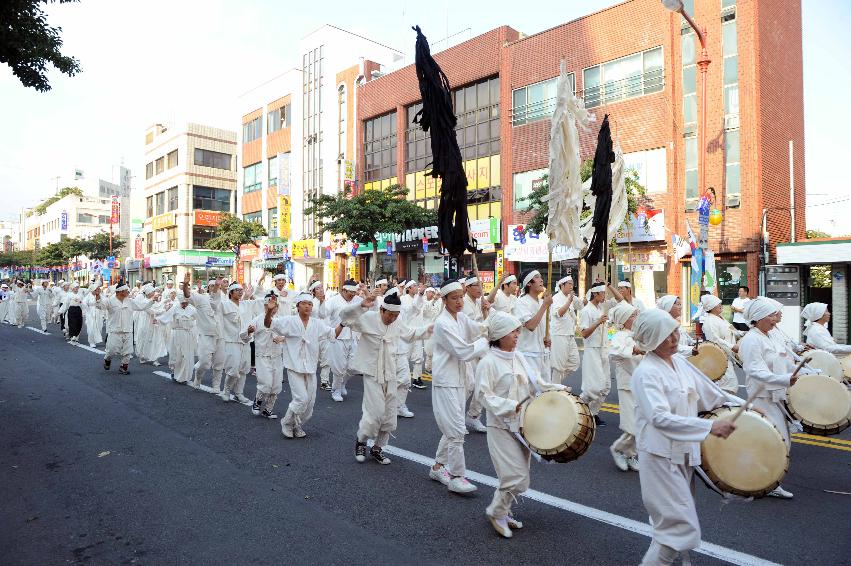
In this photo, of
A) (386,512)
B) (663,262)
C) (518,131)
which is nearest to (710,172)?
(663,262)

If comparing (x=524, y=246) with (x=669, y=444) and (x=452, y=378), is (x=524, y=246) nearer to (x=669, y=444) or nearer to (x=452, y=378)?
(x=452, y=378)

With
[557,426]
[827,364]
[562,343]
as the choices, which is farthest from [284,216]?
[557,426]

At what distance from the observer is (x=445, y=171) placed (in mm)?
6445

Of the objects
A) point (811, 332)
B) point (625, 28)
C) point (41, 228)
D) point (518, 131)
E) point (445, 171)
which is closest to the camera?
point (445, 171)

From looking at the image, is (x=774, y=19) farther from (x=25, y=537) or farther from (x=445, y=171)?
(x=25, y=537)

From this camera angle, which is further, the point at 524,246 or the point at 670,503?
the point at 524,246

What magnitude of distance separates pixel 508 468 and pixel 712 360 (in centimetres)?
378

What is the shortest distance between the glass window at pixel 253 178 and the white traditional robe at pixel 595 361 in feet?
127

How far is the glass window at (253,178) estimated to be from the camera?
43.2m

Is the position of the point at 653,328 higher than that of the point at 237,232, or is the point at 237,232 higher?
the point at 237,232

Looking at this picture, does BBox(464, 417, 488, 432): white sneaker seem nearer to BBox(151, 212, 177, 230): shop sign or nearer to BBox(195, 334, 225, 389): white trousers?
BBox(195, 334, 225, 389): white trousers

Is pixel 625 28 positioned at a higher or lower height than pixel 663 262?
higher

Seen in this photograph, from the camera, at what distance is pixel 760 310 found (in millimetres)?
5297

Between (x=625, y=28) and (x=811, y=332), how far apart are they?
18.9 m
